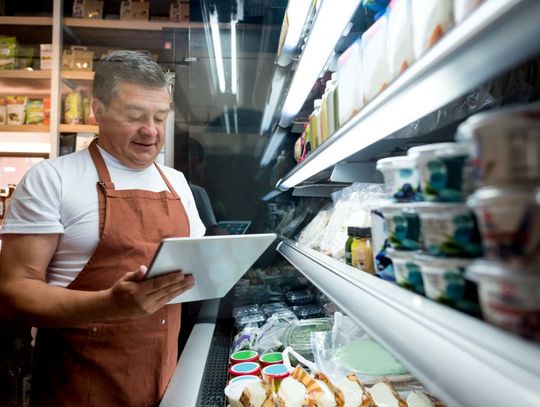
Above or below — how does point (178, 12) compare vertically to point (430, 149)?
above

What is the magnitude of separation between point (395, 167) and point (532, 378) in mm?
396

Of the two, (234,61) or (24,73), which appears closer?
(24,73)

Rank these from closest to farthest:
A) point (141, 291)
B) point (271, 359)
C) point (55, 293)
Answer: point (141, 291) < point (55, 293) < point (271, 359)

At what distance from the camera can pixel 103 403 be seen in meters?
1.41

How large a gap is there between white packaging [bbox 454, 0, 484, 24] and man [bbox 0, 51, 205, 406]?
0.92m

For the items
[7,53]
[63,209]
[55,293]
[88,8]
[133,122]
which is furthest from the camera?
[88,8]

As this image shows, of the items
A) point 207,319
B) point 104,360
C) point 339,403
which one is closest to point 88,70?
point 207,319

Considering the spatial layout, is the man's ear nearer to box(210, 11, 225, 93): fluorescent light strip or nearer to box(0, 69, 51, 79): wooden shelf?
box(210, 11, 225, 93): fluorescent light strip

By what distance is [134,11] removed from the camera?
3.42 meters

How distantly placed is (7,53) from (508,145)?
3.84 metres

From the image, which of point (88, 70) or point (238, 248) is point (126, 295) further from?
point (88, 70)

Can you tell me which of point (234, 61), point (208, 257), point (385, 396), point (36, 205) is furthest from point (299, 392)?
point (234, 61)

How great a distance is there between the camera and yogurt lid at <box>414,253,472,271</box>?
1.77 ft

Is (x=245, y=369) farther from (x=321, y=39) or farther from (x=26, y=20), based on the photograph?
(x=26, y=20)
